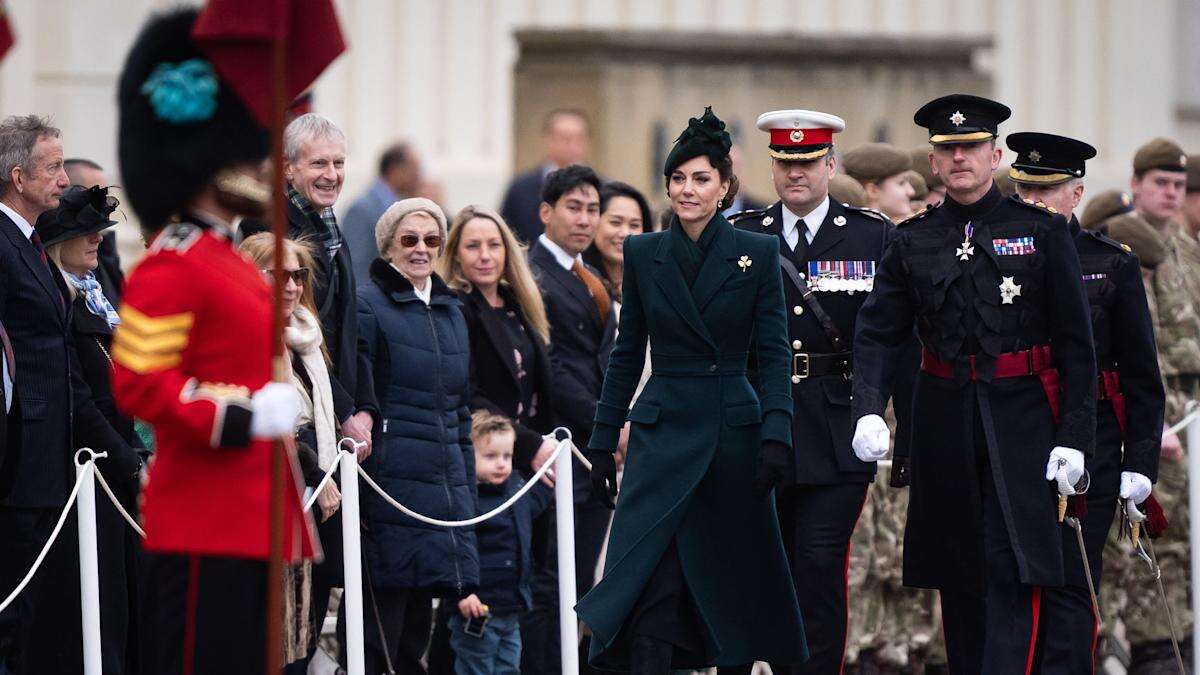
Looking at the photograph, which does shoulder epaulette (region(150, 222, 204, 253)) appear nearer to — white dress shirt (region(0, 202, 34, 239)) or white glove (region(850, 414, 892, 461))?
white dress shirt (region(0, 202, 34, 239))

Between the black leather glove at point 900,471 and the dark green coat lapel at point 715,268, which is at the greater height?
the dark green coat lapel at point 715,268

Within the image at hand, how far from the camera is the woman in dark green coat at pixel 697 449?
7.55 m

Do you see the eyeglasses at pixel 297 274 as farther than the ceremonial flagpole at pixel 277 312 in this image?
Yes

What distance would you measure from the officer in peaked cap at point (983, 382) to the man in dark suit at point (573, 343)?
1820 mm

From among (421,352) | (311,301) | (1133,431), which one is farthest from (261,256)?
(1133,431)

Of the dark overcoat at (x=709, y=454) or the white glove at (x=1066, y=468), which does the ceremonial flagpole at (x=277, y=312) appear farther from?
the white glove at (x=1066, y=468)

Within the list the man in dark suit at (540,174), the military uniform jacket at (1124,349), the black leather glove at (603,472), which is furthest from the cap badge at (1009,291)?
the man in dark suit at (540,174)

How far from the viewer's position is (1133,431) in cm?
841

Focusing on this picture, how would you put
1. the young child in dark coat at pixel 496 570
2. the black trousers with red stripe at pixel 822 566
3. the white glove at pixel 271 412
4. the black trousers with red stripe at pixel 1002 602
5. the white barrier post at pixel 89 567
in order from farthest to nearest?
the young child in dark coat at pixel 496 570
the black trousers with red stripe at pixel 822 566
the white barrier post at pixel 89 567
the black trousers with red stripe at pixel 1002 602
the white glove at pixel 271 412

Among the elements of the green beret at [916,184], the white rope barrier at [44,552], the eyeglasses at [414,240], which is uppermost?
the green beret at [916,184]

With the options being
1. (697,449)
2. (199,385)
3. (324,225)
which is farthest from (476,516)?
(199,385)

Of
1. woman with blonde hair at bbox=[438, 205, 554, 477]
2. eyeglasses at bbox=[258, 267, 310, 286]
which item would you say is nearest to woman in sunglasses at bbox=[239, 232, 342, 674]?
eyeglasses at bbox=[258, 267, 310, 286]

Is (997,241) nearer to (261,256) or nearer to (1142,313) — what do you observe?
(1142,313)

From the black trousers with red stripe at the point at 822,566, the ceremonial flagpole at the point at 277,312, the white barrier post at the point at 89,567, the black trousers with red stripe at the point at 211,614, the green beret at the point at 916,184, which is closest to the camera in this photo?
the ceremonial flagpole at the point at 277,312
